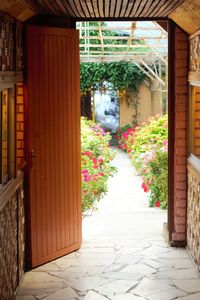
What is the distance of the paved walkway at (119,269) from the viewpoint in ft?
18.2

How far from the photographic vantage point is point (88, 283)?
5836 mm

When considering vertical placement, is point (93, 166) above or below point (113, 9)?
below

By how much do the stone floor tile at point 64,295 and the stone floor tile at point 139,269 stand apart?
31.8 inches

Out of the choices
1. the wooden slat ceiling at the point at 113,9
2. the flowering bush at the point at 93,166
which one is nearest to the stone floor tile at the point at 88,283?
the wooden slat ceiling at the point at 113,9

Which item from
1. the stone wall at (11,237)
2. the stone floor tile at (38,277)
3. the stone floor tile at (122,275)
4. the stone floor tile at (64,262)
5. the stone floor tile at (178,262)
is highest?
the stone wall at (11,237)

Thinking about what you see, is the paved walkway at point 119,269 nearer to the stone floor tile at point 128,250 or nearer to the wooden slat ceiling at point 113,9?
the stone floor tile at point 128,250

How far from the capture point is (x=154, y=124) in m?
12.5

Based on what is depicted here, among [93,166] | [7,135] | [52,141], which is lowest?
[93,166]

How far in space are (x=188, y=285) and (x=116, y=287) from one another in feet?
2.36

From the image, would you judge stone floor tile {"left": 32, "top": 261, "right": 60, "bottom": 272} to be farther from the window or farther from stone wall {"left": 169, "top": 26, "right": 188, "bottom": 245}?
stone wall {"left": 169, "top": 26, "right": 188, "bottom": 245}

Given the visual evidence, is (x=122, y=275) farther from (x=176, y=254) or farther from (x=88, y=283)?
(x=176, y=254)

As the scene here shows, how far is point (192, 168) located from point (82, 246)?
1.74 m

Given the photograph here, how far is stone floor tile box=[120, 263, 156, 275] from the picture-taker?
616 centimetres

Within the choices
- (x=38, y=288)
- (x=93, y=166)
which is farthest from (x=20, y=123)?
(x=93, y=166)
